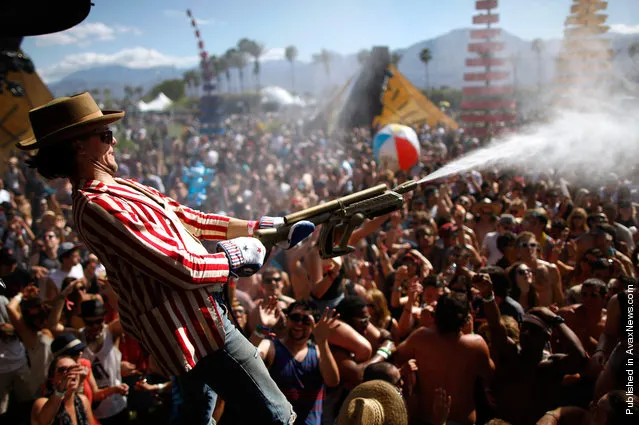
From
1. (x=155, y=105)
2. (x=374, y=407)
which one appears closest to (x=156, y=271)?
(x=374, y=407)

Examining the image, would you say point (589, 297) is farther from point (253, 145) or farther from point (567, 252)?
point (253, 145)

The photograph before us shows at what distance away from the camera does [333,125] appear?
29.2 metres

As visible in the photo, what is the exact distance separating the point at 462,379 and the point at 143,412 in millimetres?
3292

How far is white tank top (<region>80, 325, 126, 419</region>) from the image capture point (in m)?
4.91

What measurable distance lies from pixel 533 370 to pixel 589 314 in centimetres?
110

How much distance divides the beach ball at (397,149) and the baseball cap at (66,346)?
42.1 ft

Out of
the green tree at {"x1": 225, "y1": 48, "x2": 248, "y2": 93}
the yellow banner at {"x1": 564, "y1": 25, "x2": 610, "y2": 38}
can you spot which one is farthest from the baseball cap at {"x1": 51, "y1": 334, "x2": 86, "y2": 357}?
the green tree at {"x1": 225, "y1": 48, "x2": 248, "y2": 93}

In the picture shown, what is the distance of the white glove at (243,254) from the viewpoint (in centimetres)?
253

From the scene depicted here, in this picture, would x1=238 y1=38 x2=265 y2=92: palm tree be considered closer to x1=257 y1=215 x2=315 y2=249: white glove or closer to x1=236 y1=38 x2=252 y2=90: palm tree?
x1=236 y1=38 x2=252 y2=90: palm tree

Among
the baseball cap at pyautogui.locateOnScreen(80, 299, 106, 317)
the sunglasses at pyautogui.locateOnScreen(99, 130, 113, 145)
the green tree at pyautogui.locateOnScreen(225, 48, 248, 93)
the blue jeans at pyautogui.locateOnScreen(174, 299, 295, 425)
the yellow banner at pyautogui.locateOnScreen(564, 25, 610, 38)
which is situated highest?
the green tree at pyautogui.locateOnScreen(225, 48, 248, 93)

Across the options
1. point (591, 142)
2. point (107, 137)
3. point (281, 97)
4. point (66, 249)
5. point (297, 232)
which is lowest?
point (66, 249)

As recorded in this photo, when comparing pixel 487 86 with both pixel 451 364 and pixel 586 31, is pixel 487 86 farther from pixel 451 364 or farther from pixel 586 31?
pixel 451 364

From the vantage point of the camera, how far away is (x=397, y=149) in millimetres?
16078

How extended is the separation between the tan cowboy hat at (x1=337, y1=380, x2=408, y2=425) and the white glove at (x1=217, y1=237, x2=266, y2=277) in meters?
1.12
